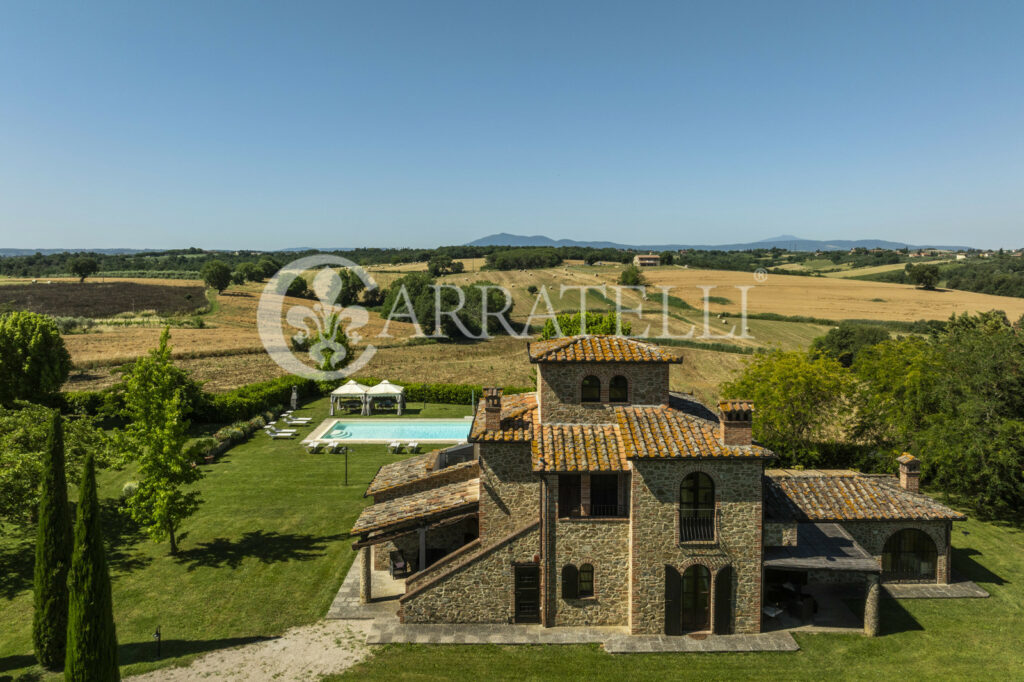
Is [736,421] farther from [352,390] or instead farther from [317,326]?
[317,326]

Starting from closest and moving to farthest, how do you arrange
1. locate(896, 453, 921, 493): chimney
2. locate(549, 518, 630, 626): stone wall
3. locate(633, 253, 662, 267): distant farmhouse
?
locate(549, 518, 630, 626): stone wall
locate(896, 453, 921, 493): chimney
locate(633, 253, 662, 267): distant farmhouse

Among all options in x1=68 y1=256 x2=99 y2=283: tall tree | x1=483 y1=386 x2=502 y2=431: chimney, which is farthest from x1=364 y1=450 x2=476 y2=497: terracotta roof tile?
x1=68 y1=256 x2=99 y2=283: tall tree

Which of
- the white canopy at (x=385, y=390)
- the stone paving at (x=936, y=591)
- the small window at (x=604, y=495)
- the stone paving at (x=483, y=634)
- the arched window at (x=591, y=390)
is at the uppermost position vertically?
the arched window at (x=591, y=390)

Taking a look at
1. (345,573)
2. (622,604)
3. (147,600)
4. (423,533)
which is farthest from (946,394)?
(147,600)

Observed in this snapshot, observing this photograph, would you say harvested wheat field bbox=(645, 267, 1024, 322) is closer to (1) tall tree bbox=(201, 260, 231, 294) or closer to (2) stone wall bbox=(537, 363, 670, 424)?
(2) stone wall bbox=(537, 363, 670, 424)

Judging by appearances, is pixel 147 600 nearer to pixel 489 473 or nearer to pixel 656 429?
pixel 489 473

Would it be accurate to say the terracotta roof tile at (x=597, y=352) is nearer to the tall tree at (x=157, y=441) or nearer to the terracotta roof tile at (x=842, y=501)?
the terracotta roof tile at (x=842, y=501)

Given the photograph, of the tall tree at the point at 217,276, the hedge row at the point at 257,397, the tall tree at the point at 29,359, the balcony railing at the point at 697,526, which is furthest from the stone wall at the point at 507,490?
the tall tree at the point at 217,276
